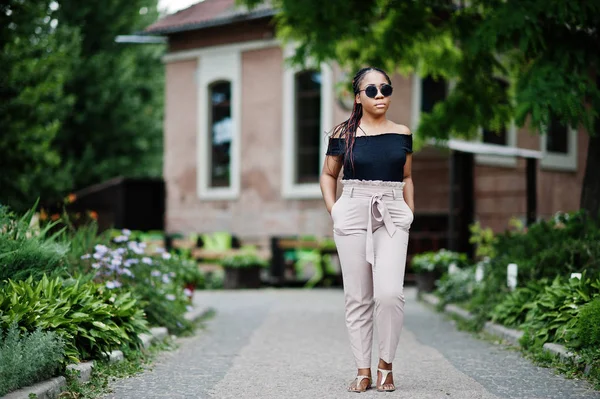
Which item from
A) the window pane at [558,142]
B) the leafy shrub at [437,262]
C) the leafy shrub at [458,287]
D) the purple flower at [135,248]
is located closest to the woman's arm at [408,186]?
the purple flower at [135,248]

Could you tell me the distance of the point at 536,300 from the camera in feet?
28.4

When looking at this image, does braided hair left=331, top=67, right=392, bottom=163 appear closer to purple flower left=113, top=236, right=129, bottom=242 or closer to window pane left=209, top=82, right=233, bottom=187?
purple flower left=113, top=236, right=129, bottom=242

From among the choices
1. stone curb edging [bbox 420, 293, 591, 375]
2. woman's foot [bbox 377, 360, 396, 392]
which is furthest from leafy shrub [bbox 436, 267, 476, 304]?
woman's foot [bbox 377, 360, 396, 392]

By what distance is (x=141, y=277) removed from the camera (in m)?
9.55

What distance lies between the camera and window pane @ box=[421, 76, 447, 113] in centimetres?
1927

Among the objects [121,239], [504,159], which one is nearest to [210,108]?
[504,159]

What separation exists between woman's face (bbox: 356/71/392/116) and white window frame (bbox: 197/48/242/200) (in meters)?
15.1

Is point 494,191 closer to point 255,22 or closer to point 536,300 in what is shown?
point 255,22

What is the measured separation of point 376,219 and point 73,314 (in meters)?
2.28

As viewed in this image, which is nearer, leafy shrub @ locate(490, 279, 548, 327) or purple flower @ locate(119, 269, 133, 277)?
leafy shrub @ locate(490, 279, 548, 327)

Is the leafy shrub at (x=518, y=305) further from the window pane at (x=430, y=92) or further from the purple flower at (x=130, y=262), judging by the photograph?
the window pane at (x=430, y=92)

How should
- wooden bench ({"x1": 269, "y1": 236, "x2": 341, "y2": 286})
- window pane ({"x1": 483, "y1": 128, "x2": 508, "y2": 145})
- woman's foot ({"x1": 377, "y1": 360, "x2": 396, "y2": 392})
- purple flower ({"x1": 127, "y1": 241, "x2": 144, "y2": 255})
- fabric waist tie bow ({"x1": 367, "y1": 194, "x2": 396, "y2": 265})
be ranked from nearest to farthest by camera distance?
fabric waist tie bow ({"x1": 367, "y1": 194, "x2": 396, "y2": 265}) < woman's foot ({"x1": 377, "y1": 360, "x2": 396, "y2": 392}) < purple flower ({"x1": 127, "y1": 241, "x2": 144, "y2": 255}) < wooden bench ({"x1": 269, "y1": 236, "x2": 341, "y2": 286}) < window pane ({"x1": 483, "y1": 128, "x2": 508, "y2": 145})

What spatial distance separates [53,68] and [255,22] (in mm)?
4965

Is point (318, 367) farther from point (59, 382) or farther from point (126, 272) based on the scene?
point (126, 272)
